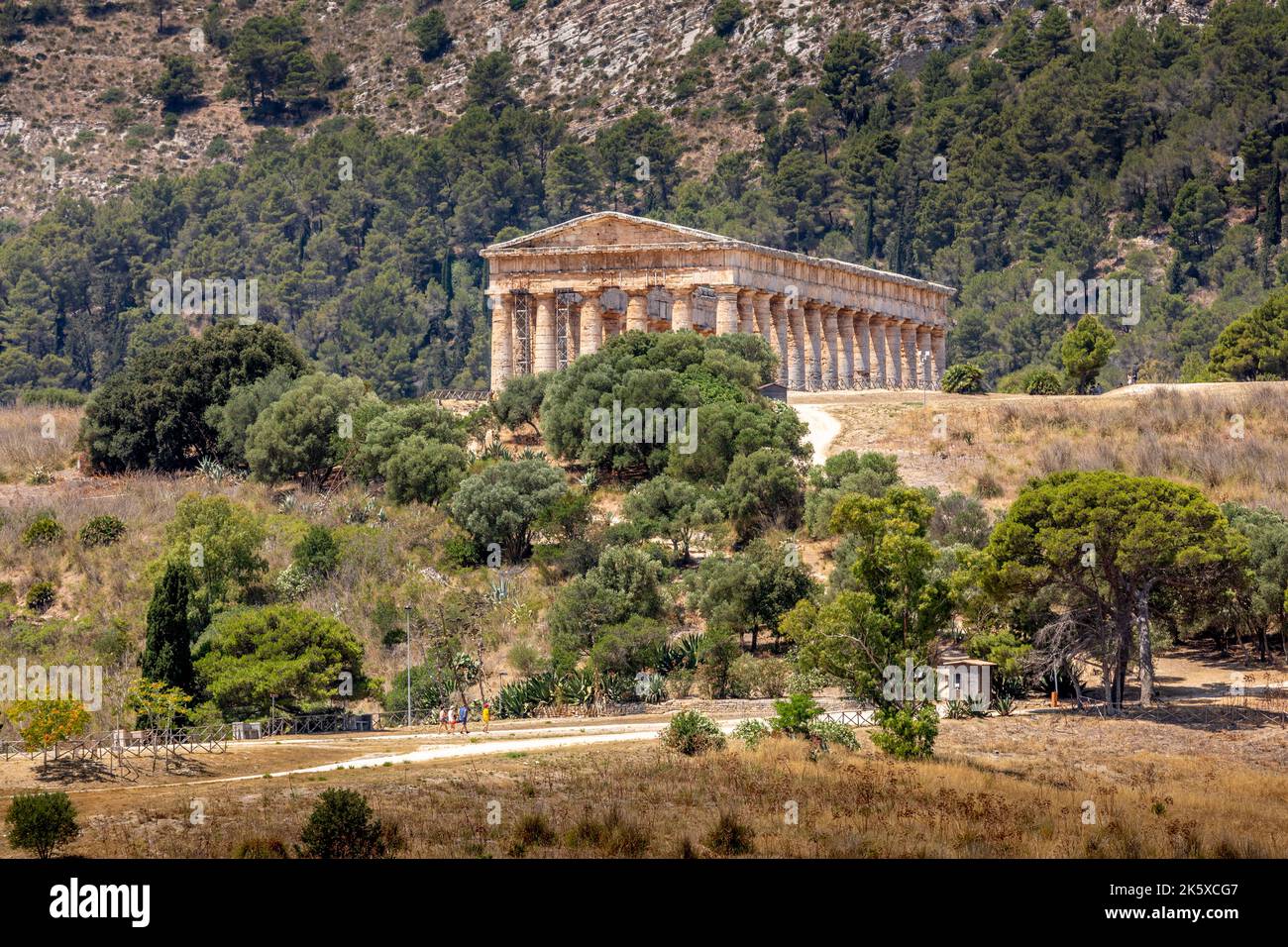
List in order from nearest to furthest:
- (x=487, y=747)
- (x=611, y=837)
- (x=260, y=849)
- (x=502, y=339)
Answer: (x=260, y=849)
(x=611, y=837)
(x=487, y=747)
(x=502, y=339)

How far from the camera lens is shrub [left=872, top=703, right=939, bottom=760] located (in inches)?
1553

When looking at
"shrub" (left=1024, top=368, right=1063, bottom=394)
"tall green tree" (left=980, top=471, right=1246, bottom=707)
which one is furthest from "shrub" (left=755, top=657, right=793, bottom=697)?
"shrub" (left=1024, top=368, right=1063, bottom=394)

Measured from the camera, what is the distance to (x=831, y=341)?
88.2m

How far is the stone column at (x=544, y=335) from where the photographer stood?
3263 inches

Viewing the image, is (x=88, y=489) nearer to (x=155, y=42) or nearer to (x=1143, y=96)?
(x=1143, y=96)

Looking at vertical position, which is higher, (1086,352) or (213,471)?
(1086,352)

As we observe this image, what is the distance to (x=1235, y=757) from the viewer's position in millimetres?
40938

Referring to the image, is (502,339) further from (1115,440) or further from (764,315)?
(1115,440)

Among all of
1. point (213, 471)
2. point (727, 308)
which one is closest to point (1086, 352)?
point (727, 308)

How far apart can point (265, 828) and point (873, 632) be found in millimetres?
15336

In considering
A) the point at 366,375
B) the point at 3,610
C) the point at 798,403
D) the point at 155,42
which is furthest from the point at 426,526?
the point at 155,42

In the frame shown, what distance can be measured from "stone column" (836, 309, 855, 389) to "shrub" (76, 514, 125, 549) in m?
34.1

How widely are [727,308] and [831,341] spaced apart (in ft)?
30.1

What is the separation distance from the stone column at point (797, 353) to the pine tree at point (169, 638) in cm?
3795
